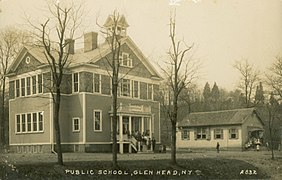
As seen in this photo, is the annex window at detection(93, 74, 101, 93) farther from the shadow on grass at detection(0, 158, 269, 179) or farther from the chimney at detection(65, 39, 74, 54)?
the shadow on grass at detection(0, 158, 269, 179)

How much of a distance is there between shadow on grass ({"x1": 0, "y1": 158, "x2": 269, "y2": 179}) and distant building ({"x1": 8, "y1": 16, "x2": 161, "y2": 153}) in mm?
786

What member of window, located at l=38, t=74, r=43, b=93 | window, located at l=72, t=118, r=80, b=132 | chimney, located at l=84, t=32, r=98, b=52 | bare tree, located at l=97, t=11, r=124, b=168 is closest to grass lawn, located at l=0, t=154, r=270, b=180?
bare tree, located at l=97, t=11, r=124, b=168

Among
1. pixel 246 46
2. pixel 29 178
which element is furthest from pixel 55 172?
pixel 246 46

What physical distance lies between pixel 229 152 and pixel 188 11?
278 centimetres

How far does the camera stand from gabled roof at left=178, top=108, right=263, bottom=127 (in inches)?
314

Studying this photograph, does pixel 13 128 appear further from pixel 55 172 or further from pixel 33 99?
pixel 55 172

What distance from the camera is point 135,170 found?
22.3 ft

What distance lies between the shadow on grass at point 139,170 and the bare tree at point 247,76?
1.20 metres

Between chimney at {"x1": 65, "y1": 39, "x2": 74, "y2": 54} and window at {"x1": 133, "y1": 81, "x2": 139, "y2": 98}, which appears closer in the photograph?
chimney at {"x1": 65, "y1": 39, "x2": 74, "y2": 54}

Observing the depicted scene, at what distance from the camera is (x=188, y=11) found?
679 cm

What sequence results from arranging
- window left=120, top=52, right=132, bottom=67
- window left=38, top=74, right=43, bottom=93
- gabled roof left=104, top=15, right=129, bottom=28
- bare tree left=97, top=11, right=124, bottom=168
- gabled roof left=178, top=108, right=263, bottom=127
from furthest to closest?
gabled roof left=178, top=108, right=263, bottom=127, window left=38, top=74, right=43, bottom=93, window left=120, top=52, right=132, bottom=67, bare tree left=97, top=11, right=124, bottom=168, gabled roof left=104, top=15, right=129, bottom=28

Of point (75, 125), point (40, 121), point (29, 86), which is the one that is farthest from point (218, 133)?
point (29, 86)

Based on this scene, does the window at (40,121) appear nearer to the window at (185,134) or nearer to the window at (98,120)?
the window at (98,120)

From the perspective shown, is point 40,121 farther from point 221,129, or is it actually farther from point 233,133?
point 233,133
